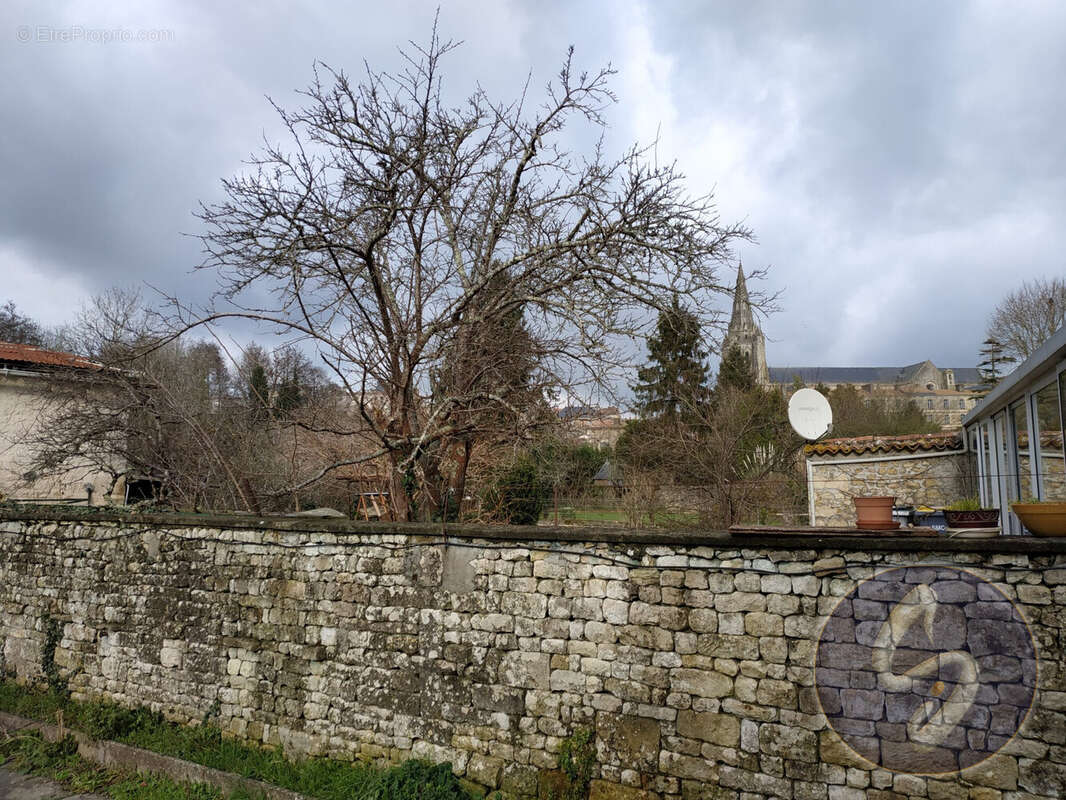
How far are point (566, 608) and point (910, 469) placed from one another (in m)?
8.74

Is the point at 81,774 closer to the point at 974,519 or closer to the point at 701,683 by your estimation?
the point at 701,683

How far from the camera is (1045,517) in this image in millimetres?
3350

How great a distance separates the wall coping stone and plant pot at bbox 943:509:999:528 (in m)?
0.46

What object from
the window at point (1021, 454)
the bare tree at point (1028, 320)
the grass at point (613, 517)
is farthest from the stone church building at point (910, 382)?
the window at point (1021, 454)

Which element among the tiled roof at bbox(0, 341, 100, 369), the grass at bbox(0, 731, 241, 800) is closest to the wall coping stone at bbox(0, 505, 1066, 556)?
the grass at bbox(0, 731, 241, 800)

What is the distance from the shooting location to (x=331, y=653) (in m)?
5.11

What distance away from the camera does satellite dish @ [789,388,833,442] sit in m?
6.78

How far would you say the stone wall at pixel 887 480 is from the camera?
402 inches

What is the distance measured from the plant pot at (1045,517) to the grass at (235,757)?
3.87 meters

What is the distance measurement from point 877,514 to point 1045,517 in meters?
0.81

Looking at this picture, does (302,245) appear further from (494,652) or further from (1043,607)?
(1043,607)

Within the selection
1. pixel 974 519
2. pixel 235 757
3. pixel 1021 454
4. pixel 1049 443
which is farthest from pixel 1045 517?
pixel 235 757

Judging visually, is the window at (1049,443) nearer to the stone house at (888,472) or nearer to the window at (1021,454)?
the window at (1021,454)

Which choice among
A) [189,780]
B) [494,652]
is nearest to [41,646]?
[189,780]
